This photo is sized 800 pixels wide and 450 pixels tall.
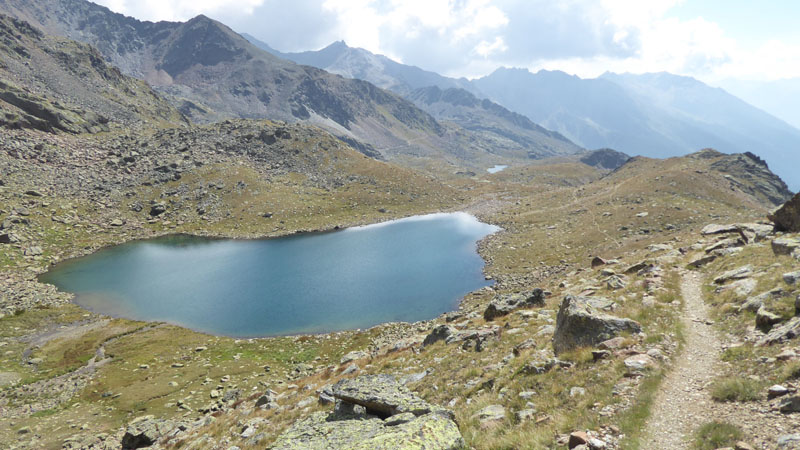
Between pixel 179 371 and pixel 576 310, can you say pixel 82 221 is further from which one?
pixel 576 310

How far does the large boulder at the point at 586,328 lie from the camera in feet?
54.6

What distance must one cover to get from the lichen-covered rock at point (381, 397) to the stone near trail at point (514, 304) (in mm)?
17566

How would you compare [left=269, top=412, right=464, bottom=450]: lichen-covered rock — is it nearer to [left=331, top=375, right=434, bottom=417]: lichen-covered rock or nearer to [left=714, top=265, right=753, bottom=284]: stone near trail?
[left=331, top=375, right=434, bottom=417]: lichen-covered rock

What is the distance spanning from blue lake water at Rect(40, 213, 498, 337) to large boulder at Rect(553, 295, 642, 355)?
3526 centimetres

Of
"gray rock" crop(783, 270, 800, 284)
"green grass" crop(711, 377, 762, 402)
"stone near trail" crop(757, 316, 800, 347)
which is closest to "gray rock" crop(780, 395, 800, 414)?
"green grass" crop(711, 377, 762, 402)

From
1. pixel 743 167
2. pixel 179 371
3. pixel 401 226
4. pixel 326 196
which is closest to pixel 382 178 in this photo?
pixel 326 196

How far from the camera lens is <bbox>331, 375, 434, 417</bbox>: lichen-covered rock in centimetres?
1358

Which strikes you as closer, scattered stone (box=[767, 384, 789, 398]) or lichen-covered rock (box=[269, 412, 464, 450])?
scattered stone (box=[767, 384, 789, 398])

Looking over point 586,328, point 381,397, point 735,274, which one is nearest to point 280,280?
point 381,397

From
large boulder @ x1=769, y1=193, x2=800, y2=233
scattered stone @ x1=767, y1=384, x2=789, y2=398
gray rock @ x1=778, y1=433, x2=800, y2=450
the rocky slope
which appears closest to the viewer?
gray rock @ x1=778, y1=433, x2=800, y2=450

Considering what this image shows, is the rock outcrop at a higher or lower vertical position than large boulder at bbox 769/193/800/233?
lower

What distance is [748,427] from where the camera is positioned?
9211 mm

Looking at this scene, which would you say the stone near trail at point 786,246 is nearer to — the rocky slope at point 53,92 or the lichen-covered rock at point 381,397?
the lichen-covered rock at point 381,397

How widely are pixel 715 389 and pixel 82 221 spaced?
12336 centimetres
